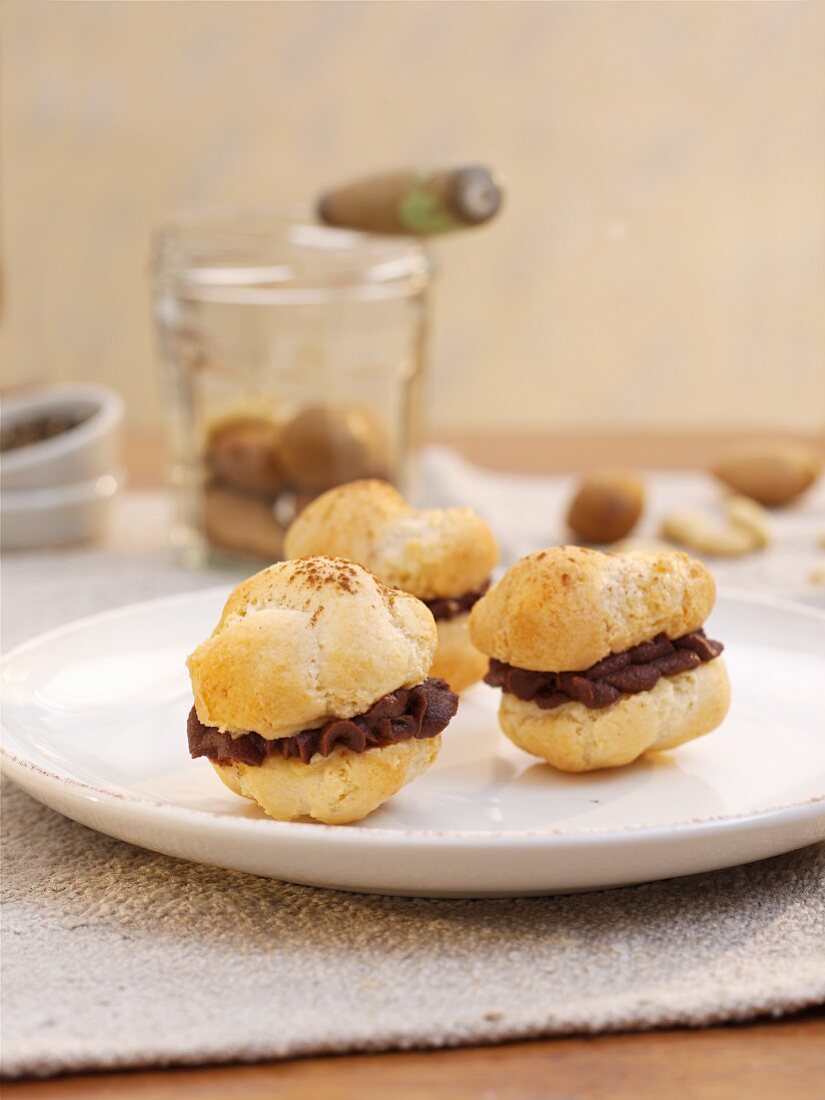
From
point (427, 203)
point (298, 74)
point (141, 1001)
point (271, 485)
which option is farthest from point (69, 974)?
point (298, 74)

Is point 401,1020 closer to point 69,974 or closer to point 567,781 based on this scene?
point 69,974

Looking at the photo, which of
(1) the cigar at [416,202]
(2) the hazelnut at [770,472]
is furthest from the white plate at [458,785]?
(2) the hazelnut at [770,472]

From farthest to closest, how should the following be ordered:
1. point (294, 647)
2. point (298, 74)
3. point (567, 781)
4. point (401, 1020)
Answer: point (298, 74)
point (567, 781)
point (294, 647)
point (401, 1020)

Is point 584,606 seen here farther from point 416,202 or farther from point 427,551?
point 416,202

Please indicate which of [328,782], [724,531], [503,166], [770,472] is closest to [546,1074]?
[328,782]

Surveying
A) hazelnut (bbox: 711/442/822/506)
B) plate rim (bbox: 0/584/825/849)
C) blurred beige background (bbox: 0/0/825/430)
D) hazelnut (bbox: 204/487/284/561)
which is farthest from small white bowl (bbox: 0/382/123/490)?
blurred beige background (bbox: 0/0/825/430)

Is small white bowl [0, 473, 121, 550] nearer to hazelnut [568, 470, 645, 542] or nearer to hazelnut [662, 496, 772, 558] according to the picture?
hazelnut [568, 470, 645, 542]

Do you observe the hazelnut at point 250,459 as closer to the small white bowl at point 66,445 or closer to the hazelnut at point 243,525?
the hazelnut at point 243,525
